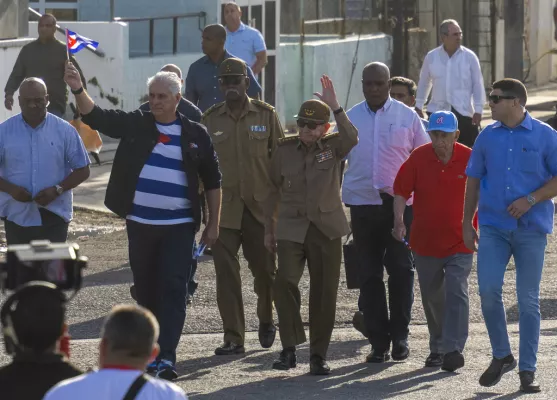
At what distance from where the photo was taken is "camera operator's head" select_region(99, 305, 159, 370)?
4176 millimetres

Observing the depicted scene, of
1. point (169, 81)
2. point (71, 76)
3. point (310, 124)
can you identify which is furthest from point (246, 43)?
point (71, 76)

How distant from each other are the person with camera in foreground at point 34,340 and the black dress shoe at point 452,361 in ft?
14.8

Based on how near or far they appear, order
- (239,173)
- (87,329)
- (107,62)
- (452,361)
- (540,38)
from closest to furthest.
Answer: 1. (452,361)
2. (239,173)
3. (87,329)
4. (107,62)
5. (540,38)

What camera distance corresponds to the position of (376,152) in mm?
9180

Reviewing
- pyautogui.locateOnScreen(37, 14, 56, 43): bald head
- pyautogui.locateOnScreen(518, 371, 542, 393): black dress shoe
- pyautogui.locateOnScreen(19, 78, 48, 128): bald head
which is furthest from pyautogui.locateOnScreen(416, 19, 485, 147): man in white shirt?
pyautogui.locateOnScreen(518, 371, 542, 393): black dress shoe

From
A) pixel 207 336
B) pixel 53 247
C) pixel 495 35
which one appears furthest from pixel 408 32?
pixel 53 247

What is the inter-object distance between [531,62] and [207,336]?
27764mm

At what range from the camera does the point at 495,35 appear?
31922 millimetres

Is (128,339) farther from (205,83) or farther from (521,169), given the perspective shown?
(205,83)

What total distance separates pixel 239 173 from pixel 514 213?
2111mm

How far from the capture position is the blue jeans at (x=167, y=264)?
830cm

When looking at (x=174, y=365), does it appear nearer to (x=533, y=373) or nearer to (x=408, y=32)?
(x=533, y=373)

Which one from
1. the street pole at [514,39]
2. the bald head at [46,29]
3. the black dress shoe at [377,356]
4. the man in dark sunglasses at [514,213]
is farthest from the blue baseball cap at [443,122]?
the street pole at [514,39]

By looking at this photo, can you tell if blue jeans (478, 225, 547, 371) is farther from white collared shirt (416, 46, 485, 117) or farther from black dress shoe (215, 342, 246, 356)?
white collared shirt (416, 46, 485, 117)
